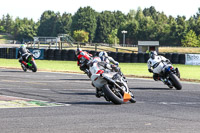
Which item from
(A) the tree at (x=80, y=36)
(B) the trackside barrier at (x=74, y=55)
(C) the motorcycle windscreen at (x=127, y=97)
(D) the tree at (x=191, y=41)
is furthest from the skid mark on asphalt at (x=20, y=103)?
(A) the tree at (x=80, y=36)

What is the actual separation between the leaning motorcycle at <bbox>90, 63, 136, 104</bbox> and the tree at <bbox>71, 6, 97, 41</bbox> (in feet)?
541

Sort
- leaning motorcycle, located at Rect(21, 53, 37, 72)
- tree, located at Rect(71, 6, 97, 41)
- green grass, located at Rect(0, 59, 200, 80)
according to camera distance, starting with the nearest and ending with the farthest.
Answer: leaning motorcycle, located at Rect(21, 53, 37, 72), green grass, located at Rect(0, 59, 200, 80), tree, located at Rect(71, 6, 97, 41)

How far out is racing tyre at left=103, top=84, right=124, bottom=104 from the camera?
10.7m

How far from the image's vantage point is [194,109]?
1046cm

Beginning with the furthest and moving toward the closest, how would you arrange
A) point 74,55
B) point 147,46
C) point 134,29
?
point 134,29, point 147,46, point 74,55

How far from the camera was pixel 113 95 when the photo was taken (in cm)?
1082

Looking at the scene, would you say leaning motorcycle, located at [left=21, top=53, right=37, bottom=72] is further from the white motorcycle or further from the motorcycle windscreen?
the motorcycle windscreen

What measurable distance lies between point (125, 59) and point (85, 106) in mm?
28053

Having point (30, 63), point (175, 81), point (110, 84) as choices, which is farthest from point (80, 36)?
point (110, 84)

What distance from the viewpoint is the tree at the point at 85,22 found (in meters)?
177

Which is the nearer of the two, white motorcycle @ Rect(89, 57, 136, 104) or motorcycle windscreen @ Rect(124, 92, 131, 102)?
white motorcycle @ Rect(89, 57, 136, 104)

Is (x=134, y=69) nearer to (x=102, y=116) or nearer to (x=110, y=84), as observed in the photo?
(x=110, y=84)

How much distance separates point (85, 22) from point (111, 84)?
16850 centimetres

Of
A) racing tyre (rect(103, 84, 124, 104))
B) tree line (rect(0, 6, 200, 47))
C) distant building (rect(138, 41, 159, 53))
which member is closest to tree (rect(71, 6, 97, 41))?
tree line (rect(0, 6, 200, 47))
